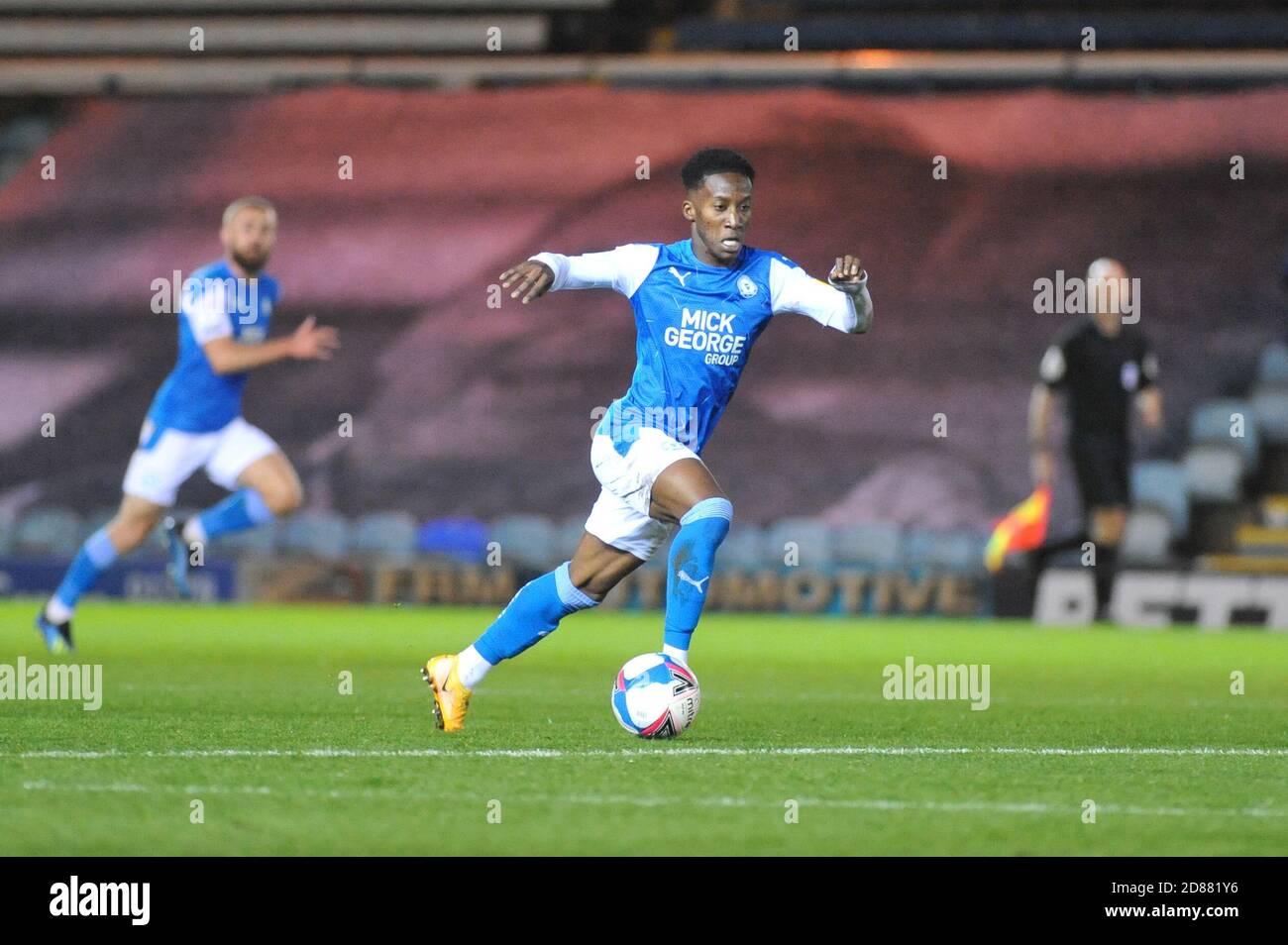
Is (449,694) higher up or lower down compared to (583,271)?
lower down

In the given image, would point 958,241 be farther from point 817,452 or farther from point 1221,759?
point 1221,759

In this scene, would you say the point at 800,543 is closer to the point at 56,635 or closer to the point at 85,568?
the point at 85,568

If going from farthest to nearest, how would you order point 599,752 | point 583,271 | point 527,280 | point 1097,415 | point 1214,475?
point 1214,475, point 1097,415, point 583,271, point 527,280, point 599,752

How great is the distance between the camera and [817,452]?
2150 centimetres

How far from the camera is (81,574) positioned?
11906mm

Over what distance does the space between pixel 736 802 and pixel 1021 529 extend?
14894 mm

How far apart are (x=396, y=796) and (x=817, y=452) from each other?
16.4m

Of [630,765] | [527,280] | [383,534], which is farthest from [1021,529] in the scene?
[630,765]

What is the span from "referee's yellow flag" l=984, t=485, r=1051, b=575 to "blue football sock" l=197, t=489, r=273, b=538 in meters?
8.87

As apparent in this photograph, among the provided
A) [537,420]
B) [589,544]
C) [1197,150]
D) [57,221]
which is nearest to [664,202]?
[537,420]

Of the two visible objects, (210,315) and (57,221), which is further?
(57,221)

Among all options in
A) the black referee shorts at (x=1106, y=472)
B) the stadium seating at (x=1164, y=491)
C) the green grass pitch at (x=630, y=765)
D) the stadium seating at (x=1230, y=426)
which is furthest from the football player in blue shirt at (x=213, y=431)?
the stadium seating at (x=1230, y=426)

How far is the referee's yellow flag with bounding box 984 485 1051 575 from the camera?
19406mm

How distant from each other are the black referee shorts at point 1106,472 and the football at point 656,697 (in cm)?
1296
